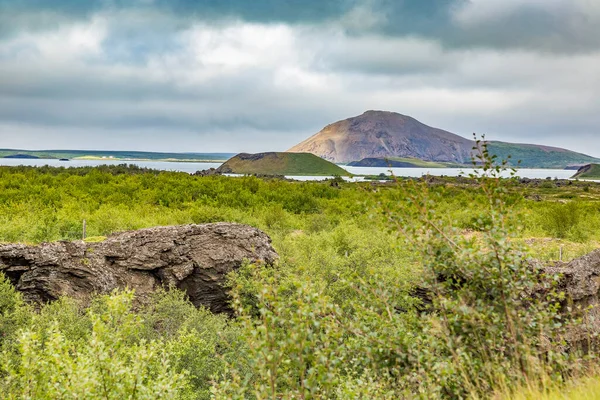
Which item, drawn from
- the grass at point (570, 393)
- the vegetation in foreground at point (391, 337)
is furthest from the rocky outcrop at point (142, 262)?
the grass at point (570, 393)

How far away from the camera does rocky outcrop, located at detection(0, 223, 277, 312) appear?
15.4 metres

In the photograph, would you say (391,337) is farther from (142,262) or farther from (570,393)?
(142,262)

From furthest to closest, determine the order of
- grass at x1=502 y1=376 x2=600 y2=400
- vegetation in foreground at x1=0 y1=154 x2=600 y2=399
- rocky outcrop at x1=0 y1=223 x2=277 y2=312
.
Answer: rocky outcrop at x1=0 y1=223 x2=277 y2=312
vegetation in foreground at x1=0 y1=154 x2=600 y2=399
grass at x1=502 y1=376 x2=600 y2=400

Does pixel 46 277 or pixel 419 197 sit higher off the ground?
pixel 419 197

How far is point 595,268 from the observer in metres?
13.7

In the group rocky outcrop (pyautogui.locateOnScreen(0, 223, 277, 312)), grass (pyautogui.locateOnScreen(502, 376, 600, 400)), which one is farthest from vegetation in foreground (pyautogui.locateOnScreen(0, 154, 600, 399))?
rocky outcrop (pyautogui.locateOnScreen(0, 223, 277, 312))

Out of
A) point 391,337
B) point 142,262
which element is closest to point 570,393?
point 391,337

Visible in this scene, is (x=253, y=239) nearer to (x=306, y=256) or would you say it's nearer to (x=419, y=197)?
(x=306, y=256)

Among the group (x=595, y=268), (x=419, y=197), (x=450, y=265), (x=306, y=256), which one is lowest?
(x=306, y=256)

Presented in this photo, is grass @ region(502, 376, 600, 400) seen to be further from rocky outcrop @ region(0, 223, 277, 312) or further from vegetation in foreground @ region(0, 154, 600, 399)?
rocky outcrop @ region(0, 223, 277, 312)

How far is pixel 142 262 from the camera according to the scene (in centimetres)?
1683

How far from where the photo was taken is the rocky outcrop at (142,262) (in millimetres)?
15398

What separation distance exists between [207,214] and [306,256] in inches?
641

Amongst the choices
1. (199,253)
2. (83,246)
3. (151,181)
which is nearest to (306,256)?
(199,253)
